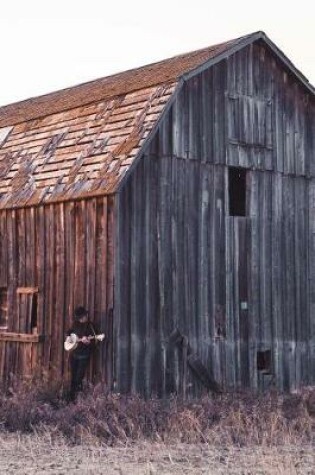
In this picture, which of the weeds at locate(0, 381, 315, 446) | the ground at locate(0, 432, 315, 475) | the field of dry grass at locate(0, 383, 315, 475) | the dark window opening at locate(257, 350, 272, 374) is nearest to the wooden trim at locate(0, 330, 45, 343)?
the field of dry grass at locate(0, 383, 315, 475)

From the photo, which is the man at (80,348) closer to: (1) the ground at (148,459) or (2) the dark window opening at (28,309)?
(2) the dark window opening at (28,309)

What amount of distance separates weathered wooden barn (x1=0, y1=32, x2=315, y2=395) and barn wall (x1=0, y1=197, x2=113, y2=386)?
4 cm

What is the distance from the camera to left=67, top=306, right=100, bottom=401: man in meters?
16.9

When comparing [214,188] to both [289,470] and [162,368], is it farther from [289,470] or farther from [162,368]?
[289,470]

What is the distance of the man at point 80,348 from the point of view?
55.4ft

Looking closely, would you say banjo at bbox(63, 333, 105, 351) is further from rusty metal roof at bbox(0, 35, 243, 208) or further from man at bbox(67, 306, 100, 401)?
rusty metal roof at bbox(0, 35, 243, 208)

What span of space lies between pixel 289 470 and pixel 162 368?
726 cm

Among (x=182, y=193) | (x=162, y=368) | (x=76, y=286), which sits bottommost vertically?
(x=162, y=368)

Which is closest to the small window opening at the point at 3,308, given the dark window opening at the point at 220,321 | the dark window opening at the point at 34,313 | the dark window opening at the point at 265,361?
the dark window opening at the point at 34,313

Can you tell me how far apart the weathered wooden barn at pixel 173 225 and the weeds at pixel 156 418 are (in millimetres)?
1364

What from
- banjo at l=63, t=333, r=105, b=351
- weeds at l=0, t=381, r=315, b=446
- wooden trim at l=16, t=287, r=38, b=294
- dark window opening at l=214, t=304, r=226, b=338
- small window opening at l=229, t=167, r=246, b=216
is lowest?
weeds at l=0, t=381, r=315, b=446

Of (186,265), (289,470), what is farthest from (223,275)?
(289,470)

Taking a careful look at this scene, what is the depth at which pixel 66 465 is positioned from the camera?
11.2 m

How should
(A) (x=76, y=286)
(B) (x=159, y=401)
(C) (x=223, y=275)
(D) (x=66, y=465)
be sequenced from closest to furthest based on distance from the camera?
(D) (x=66, y=465)
(B) (x=159, y=401)
(A) (x=76, y=286)
(C) (x=223, y=275)
